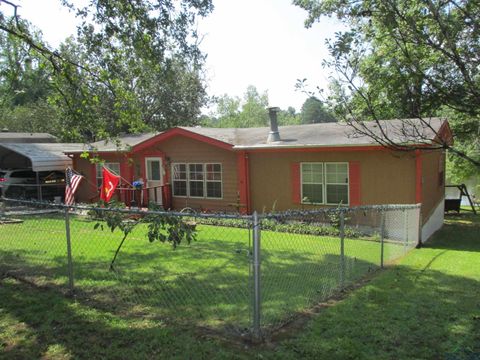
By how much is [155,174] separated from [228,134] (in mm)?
3410

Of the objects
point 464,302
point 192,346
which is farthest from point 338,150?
point 192,346

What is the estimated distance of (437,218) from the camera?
14320mm

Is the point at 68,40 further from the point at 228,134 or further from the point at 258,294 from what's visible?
the point at 258,294

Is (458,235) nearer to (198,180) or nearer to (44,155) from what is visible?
(198,180)

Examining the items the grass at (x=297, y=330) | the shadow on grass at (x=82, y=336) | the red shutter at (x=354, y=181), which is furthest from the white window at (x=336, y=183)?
the shadow on grass at (x=82, y=336)

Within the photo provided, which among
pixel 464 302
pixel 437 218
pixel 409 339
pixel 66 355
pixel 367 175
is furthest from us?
pixel 437 218

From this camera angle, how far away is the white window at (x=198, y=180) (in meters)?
15.2

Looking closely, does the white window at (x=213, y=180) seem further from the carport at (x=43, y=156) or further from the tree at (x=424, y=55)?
the tree at (x=424, y=55)

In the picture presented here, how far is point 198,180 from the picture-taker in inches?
612

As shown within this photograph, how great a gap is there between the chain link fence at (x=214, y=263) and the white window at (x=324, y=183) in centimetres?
71

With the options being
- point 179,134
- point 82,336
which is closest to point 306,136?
point 179,134

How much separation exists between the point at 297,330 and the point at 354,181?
855 centimetres

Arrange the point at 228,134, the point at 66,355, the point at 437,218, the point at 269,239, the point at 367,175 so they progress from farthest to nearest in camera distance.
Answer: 1. the point at 228,134
2. the point at 437,218
3. the point at 367,175
4. the point at 269,239
5. the point at 66,355

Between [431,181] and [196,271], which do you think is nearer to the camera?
[196,271]
